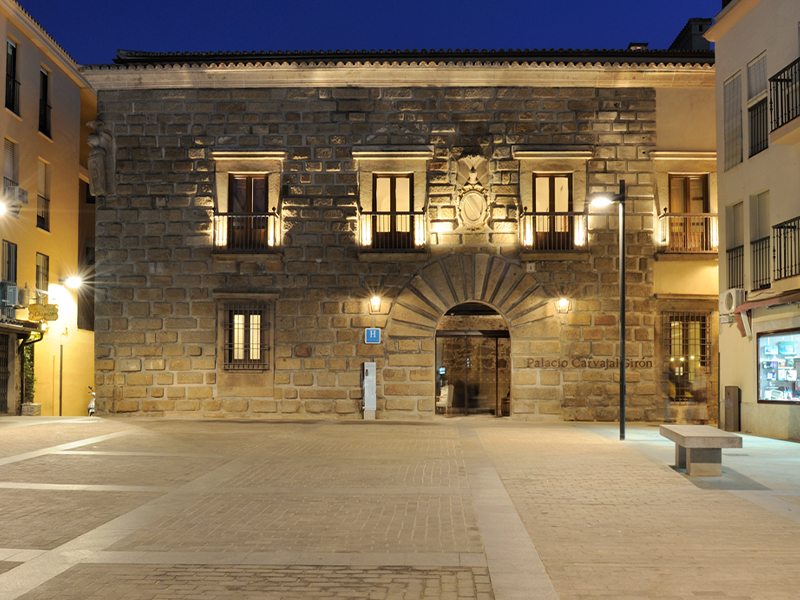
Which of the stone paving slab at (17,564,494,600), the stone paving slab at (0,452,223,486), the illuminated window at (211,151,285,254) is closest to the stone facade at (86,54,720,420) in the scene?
the illuminated window at (211,151,285,254)

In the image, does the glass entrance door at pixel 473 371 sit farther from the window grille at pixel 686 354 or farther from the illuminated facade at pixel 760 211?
the illuminated facade at pixel 760 211

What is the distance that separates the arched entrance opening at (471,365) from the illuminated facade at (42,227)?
11.0 m

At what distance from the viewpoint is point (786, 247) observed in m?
15.4

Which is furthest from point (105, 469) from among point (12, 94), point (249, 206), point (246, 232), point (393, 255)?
point (12, 94)

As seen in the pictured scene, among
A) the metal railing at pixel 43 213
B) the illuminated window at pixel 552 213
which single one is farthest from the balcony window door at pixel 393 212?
the metal railing at pixel 43 213

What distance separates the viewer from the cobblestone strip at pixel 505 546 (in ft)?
17.5

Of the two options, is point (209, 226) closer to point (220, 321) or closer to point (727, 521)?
point (220, 321)

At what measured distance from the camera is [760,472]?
35.3 feet

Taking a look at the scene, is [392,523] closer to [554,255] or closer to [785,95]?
[785,95]

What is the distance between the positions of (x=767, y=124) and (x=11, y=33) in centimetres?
1924

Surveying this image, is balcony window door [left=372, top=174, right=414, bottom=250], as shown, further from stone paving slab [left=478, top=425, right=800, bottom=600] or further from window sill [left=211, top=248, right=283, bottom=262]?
stone paving slab [left=478, top=425, right=800, bottom=600]

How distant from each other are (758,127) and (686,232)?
147 inches

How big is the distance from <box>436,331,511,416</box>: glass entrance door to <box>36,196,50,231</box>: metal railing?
1254 centimetres

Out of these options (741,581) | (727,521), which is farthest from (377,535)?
(727,521)
